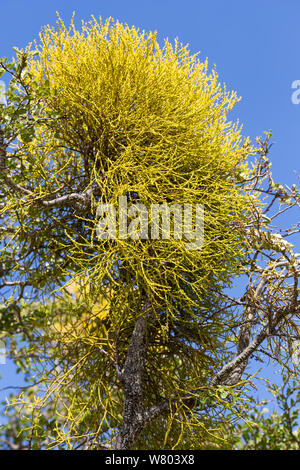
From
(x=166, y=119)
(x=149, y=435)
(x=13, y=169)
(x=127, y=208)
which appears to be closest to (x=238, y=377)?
(x=149, y=435)

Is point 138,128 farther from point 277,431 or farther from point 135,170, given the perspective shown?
point 277,431

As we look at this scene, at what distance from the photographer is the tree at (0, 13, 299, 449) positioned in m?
3.38

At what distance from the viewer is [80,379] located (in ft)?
13.2

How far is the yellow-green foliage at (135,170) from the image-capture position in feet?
11.6

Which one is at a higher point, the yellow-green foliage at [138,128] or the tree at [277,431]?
the yellow-green foliage at [138,128]

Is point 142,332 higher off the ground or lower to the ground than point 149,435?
higher

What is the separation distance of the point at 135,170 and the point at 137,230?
17.8 inches

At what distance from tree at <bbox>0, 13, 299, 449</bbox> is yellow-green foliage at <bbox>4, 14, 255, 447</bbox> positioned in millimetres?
18

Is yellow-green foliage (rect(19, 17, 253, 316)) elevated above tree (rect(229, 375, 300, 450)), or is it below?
above

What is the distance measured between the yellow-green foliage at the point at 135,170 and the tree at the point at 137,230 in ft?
0.06

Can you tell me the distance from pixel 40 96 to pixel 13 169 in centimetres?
74

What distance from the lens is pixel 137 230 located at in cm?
338

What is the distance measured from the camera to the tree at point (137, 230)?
11.1 feet
